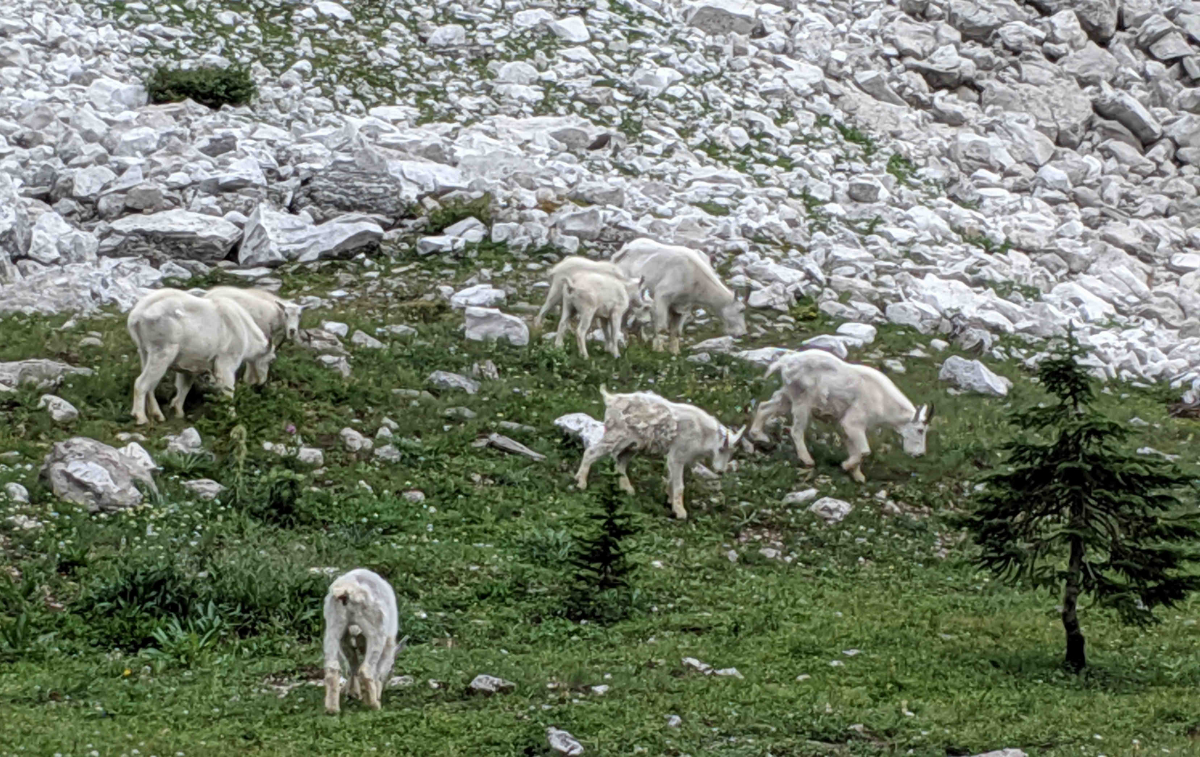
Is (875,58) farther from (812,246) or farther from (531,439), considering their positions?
(531,439)

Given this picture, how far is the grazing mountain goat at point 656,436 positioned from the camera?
1694 cm


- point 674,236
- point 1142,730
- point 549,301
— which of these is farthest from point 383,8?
point 1142,730

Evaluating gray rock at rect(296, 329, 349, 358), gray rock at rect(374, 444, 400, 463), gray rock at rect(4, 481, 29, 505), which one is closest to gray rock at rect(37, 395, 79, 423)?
gray rock at rect(4, 481, 29, 505)

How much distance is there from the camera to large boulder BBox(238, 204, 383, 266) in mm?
24219

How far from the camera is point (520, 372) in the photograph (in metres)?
20.2

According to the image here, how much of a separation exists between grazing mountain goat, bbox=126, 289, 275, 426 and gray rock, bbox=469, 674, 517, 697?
683 cm

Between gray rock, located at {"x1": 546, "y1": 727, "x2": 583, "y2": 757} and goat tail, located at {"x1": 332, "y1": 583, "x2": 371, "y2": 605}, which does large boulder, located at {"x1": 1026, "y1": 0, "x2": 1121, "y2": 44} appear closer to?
goat tail, located at {"x1": 332, "y1": 583, "x2": 371, "y2": 605}

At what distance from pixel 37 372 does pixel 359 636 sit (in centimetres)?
870

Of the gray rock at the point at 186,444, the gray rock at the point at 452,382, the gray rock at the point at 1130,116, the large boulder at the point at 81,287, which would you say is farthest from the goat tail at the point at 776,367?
the gray rock at the point at 1130,116

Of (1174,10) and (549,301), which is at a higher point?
(1174,10)

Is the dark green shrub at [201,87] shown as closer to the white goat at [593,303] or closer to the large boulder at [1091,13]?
the white goat at [593,303]

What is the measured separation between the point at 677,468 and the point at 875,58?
2321cm

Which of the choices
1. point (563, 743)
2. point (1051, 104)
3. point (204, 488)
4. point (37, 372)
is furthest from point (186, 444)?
point (1051, 104)

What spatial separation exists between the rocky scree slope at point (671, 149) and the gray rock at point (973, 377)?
2020mm
